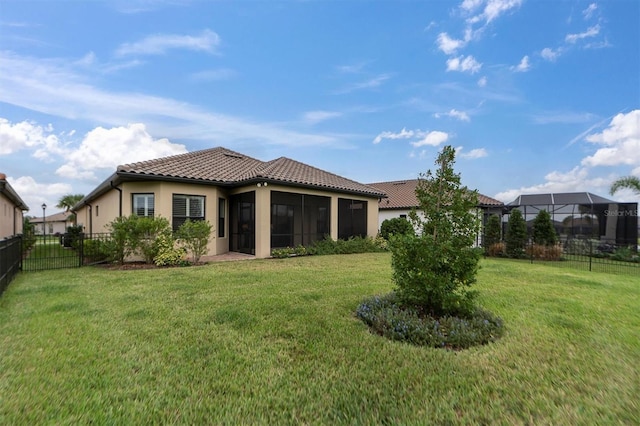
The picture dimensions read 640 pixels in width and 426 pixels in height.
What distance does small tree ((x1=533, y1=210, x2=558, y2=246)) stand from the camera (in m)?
14.3

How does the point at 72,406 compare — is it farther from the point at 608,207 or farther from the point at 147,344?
the point at 608,207

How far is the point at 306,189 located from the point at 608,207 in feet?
59.3

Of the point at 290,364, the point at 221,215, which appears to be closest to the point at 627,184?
the point at 221,215

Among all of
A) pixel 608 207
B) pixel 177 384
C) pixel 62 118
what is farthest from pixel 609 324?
pixel 608 207

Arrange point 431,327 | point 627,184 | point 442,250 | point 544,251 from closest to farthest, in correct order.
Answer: point 431,327, point 442,250, point 544,251, point 627,184

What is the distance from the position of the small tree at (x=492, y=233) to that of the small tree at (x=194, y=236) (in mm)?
13307

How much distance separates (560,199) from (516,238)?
8733mm

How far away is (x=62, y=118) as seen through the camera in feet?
36.4

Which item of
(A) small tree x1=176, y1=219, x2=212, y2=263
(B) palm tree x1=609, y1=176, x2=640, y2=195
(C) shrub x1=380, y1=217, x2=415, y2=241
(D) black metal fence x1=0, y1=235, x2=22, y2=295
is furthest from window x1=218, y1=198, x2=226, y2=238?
(B) palm tree x1=609, y1=176, x2=640, y2=195

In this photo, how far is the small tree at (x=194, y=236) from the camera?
9953 mm

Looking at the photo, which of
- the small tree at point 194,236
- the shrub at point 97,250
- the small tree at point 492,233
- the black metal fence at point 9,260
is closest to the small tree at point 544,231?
the small tree at point 492,233

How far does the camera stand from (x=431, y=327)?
388 centimetres

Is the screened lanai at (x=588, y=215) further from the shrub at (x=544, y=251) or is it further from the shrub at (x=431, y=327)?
the shrub at (x=431, y=327)

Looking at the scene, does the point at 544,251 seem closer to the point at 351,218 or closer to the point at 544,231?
the point at 544,231
